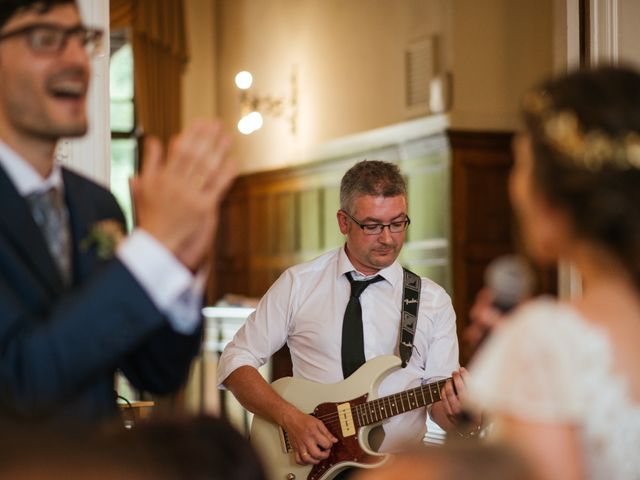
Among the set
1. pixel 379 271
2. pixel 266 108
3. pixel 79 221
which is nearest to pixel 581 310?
pixel 79 221

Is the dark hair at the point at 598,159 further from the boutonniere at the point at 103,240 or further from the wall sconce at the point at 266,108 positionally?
the wall sconce at the point at 266,108

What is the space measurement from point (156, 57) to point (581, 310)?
1063 cm

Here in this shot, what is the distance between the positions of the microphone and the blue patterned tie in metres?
0.75

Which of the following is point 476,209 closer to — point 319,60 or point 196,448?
point 319,60

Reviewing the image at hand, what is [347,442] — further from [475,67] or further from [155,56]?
[155,56]

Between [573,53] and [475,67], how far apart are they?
3.55 m

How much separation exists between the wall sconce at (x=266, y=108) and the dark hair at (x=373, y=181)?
602 centimetres

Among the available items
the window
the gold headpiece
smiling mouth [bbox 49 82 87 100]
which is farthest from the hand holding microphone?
the window

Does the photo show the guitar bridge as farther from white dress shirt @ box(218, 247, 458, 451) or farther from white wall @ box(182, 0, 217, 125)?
white wall @ box(182, 0, 217, 125)

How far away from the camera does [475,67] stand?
8016 millimetres

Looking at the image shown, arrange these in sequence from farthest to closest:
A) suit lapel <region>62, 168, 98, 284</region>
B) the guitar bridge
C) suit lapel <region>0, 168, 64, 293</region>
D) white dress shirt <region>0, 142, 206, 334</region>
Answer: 1. the guitar bridge
2. suit lapel <region>62, 168, 98, 284</region>
3. suit lapel <region>0, 168, 64, 293</region>
4. white dress shirt <region>0, 142, 206, 334</region>

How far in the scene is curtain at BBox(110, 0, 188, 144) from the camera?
11289mm

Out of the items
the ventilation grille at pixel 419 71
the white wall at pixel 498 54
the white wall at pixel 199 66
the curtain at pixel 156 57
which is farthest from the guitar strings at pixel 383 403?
the white wall at pixel 199 66

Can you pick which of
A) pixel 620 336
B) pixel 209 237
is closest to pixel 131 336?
pixel 209 237
